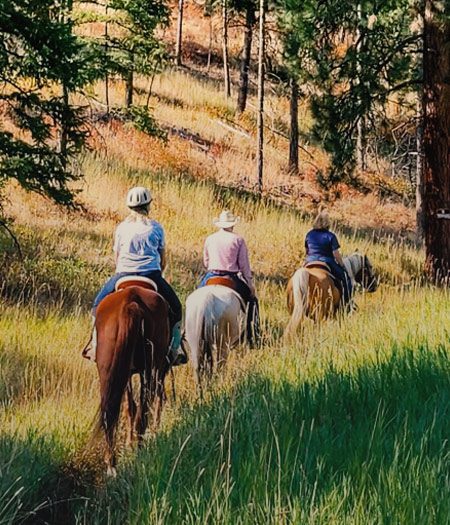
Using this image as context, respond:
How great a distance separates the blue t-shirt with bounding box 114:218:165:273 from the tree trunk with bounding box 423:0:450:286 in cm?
620

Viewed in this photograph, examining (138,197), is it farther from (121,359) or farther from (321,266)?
(321,266)

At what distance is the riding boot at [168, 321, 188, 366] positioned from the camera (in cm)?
731

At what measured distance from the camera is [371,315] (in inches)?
332

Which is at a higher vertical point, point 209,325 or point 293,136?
point 293,136

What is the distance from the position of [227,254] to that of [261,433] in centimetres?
452

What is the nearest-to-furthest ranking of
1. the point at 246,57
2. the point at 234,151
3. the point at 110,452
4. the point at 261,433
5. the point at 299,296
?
the point at 261,433 → the point at 110,452 → the point at 299,296 → the point at 234,151 → the point at 246,57

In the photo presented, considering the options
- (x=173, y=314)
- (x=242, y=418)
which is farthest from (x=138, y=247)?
(x=242, y=418)

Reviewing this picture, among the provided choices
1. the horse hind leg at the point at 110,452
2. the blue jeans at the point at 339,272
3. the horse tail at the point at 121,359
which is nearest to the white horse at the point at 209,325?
the horse tail at the point at 121,359

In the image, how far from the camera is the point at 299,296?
30.9ft

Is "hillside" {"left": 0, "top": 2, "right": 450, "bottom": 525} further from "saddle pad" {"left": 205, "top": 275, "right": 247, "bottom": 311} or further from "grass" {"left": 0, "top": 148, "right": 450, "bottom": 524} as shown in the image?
"saddle pad" {"left": 205, "top": 275, "right": 247, "bottom": 311}

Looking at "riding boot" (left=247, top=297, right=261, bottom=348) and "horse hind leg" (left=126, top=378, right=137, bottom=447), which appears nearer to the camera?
"horse hind leg" (left=126, top=378, right=137, bottom=447)

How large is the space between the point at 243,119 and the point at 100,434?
3069cm

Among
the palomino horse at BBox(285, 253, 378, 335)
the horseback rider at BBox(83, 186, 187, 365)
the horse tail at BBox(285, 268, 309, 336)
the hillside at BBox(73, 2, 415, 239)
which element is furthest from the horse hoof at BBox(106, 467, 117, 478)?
the hillside at BBox(73, 2, 415, 239)

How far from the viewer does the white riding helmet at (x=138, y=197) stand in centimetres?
685
